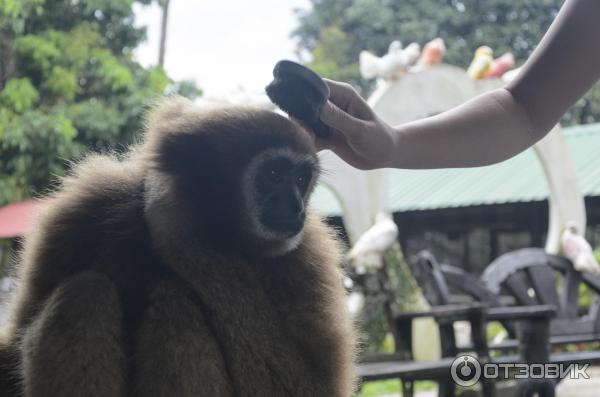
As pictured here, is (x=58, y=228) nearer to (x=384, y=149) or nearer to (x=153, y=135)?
(x=153, y=135)

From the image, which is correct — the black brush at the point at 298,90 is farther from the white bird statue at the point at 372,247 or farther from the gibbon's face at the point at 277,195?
the white bird statue at the point at 372,247

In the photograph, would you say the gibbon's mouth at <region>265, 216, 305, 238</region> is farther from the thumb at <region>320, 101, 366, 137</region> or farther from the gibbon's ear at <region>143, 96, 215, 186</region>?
the thumb at <region>320, 101, 366, 137</region>

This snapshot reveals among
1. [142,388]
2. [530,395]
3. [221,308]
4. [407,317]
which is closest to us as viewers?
[142,388]

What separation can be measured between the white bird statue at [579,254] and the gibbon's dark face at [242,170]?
5781 mm

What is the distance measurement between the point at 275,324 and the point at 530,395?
2.63 metres

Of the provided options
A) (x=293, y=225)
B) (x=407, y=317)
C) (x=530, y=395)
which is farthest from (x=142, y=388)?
(x=407, y=317)

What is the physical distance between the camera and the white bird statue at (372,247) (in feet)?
24.0

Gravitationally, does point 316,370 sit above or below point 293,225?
below

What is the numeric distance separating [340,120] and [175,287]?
60 centimetres

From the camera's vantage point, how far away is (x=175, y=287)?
207 cm

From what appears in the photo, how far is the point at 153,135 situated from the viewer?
7.78 ft

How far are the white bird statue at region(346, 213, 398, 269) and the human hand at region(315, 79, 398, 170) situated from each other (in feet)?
16.9

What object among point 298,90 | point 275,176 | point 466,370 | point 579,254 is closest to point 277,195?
point 275,176

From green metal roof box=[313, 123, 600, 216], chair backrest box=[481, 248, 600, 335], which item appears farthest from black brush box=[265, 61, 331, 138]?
green metal roof box=[313, 123, 600, 216]
